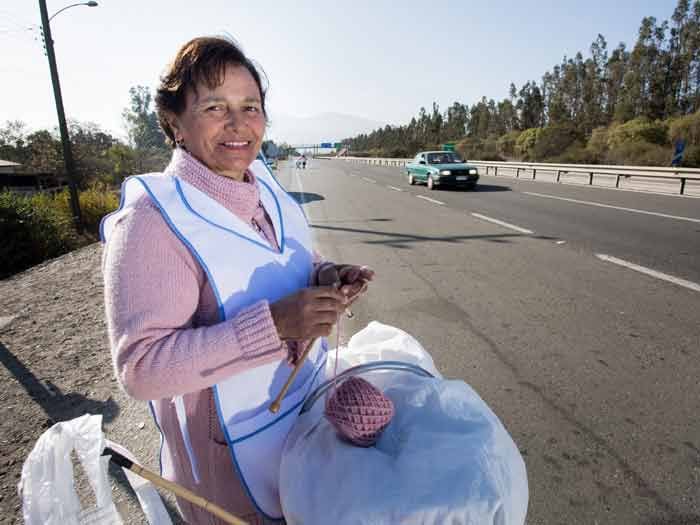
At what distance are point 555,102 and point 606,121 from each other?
8.50 metres

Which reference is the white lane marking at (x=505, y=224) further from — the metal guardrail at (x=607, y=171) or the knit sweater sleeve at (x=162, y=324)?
the metal guardrail at (x=607, y=171)

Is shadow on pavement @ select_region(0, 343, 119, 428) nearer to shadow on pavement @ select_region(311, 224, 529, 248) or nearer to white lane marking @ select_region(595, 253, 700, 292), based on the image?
shadow on pavement @ select_region(311, 224, 529, 248)

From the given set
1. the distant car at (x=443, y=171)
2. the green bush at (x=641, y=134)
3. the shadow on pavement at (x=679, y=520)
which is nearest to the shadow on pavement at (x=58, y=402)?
the shadow on pavement at (x=679, y=520)

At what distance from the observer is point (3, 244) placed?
769cm

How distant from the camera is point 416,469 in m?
0.98

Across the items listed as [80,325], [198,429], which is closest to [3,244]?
[80,325]

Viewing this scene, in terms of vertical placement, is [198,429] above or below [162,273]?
below

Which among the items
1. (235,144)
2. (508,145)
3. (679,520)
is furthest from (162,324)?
(508,145)

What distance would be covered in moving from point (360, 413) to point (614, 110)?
58.5 meters

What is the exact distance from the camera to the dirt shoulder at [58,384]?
7.80ft

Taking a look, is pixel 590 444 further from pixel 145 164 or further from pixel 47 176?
pixel 145 164

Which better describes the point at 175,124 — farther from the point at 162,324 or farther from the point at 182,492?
the point at 182,492

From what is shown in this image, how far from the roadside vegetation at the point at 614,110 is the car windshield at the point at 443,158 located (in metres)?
15.1

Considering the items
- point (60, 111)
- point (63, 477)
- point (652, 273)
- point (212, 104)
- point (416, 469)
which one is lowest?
point (652, 273)
